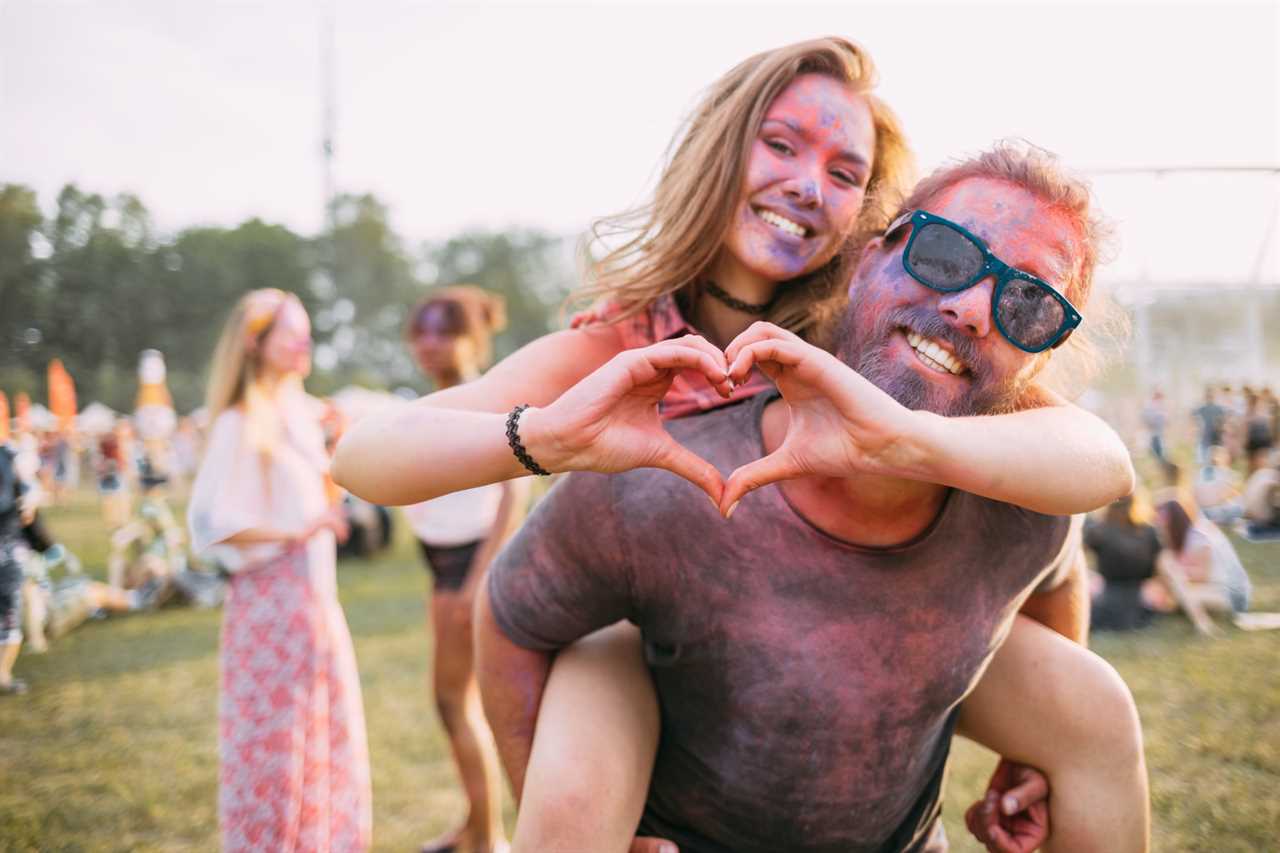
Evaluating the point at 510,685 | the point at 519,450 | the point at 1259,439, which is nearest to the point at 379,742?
the point at 510,685

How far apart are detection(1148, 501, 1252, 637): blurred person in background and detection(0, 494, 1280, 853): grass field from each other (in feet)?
0.71

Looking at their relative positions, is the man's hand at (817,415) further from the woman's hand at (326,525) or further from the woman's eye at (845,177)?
the woman's hand at (326,525)

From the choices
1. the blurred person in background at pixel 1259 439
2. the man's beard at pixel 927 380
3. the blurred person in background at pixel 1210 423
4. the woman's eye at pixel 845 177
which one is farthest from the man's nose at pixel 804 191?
the blurred person in background at pixel 1210 423

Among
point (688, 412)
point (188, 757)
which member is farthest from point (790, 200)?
point (188, 757)

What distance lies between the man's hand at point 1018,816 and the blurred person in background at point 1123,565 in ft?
20.1

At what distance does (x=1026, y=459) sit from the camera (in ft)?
4.50

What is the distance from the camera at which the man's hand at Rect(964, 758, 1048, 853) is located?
190 centimetres

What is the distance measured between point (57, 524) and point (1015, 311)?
725 inches

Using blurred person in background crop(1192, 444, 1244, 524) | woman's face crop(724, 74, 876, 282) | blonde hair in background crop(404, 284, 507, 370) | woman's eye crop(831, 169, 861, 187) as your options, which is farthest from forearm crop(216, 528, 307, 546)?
blurred person in background crop(1192, 444, 1244, 524)

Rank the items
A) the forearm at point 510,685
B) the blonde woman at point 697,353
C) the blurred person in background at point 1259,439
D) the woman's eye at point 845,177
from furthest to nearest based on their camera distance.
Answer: the blurred person in background at point 1259,439, the woman's eye at point 845,177, the forearm at point 510,685, the blonde woman at point 697,353

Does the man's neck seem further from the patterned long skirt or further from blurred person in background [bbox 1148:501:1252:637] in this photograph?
blurred person in background [bbox 1148:501:1252:637]

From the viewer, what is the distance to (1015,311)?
1554 millimetres

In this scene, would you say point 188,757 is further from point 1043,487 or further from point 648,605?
point 1043,487

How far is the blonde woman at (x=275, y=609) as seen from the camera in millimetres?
3555
